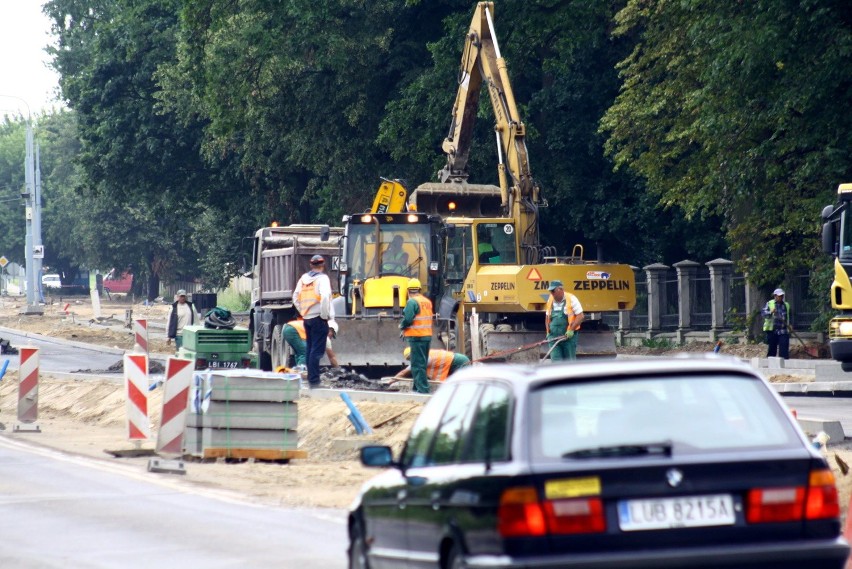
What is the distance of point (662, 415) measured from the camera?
629cm

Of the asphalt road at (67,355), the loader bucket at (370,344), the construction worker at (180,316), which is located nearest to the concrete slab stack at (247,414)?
the loader bucket at (370,344)

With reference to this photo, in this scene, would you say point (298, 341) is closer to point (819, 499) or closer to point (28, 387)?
point (28, 387)

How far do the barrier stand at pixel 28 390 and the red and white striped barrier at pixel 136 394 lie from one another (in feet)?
14.5

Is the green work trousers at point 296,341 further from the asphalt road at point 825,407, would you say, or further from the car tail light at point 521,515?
the car tail light at point 521,515

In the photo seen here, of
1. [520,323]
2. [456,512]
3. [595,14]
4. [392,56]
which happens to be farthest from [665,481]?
[392,56]

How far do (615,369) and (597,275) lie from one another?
2116 centimetres

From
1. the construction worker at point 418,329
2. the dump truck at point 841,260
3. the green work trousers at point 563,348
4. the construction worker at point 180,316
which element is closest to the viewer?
the construction worker at point 418,329

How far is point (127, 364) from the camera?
58.9 feet

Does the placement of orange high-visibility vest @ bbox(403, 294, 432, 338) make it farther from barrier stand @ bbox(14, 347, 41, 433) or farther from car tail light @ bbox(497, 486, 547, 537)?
car tail light @ bbox(497, 486, 547, 537)

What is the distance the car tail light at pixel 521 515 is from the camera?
5.91 m

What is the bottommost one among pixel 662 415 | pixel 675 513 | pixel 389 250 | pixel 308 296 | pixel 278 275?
pixel 675 513

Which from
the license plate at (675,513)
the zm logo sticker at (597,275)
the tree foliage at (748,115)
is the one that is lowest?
the license plate at (675,513)

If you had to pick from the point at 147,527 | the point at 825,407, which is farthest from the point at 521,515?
the point at 825,407

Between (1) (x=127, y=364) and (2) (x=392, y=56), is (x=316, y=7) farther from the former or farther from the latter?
(1) (x=127, y=364)
